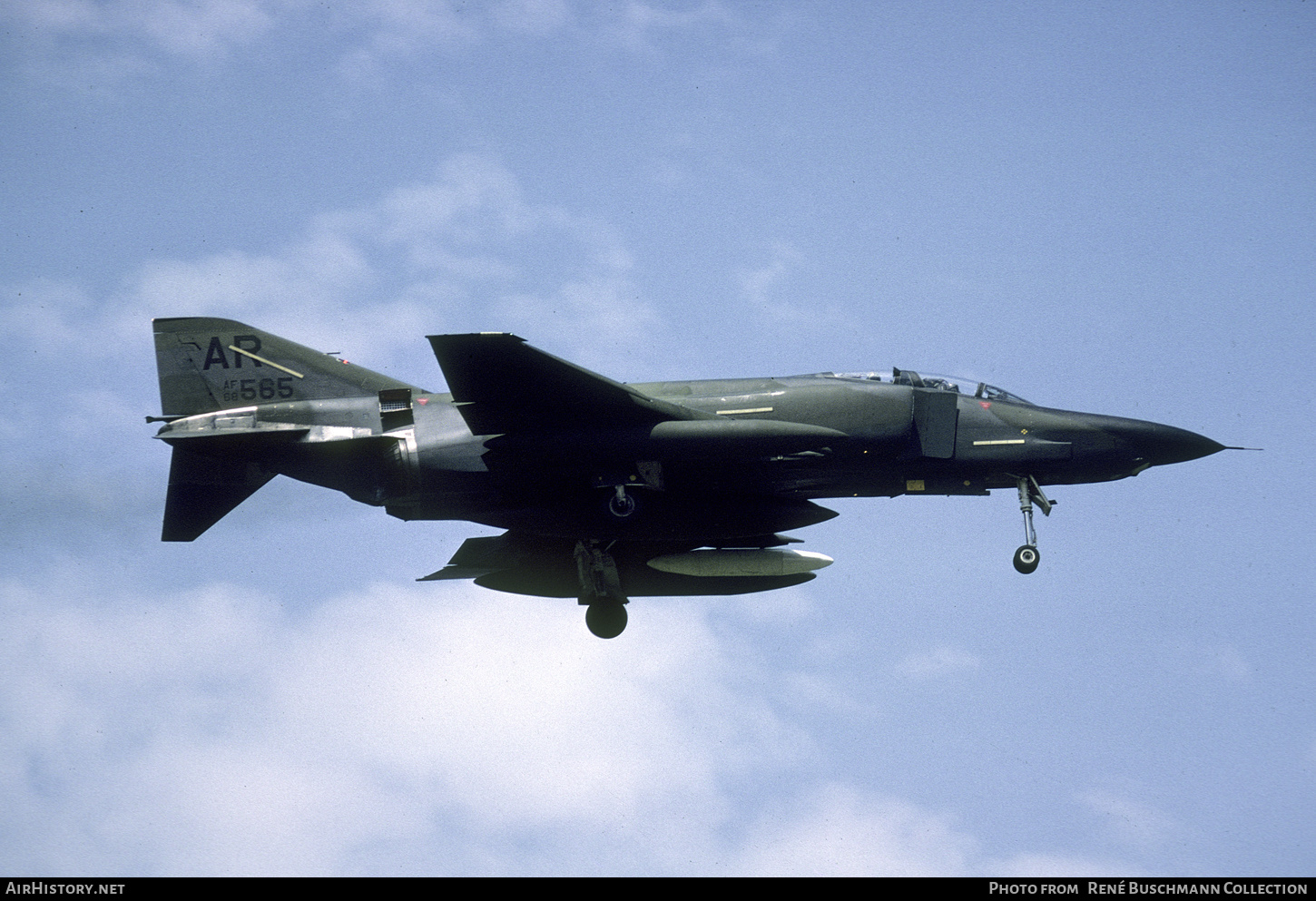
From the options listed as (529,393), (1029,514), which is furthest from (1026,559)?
(529,393)

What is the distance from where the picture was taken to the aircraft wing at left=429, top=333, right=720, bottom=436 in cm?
2027

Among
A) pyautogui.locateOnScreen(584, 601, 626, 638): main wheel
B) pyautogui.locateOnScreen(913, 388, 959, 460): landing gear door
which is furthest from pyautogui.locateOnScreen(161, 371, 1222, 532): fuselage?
pyautogui.locateOnScreen(584, 601, 626, 638): main wheel

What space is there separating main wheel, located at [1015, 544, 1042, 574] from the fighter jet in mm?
25

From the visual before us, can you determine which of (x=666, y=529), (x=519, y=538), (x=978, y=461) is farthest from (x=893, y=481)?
(x=519, y=538)

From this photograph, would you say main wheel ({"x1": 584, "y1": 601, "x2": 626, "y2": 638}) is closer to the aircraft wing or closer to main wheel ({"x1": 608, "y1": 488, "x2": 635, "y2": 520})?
main wheel ({"x1": 608, "y1": 488, "x2": 635, "y2": 520})

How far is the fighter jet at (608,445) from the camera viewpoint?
2109cm

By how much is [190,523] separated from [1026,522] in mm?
14493

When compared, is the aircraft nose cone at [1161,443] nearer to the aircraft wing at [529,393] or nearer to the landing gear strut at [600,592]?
the aircraft wing at [529,393]

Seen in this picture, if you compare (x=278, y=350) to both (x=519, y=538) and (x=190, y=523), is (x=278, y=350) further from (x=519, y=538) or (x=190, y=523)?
(x=519, y=538)

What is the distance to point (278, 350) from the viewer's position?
939 inches

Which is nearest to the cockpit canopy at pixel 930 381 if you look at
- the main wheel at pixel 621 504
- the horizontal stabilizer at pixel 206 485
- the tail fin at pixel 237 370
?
the main wheel at pixel 621 504

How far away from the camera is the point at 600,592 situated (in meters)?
24.3

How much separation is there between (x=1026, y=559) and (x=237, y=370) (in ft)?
46.6

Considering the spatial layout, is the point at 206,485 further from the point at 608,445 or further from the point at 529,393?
the point at 608,445
